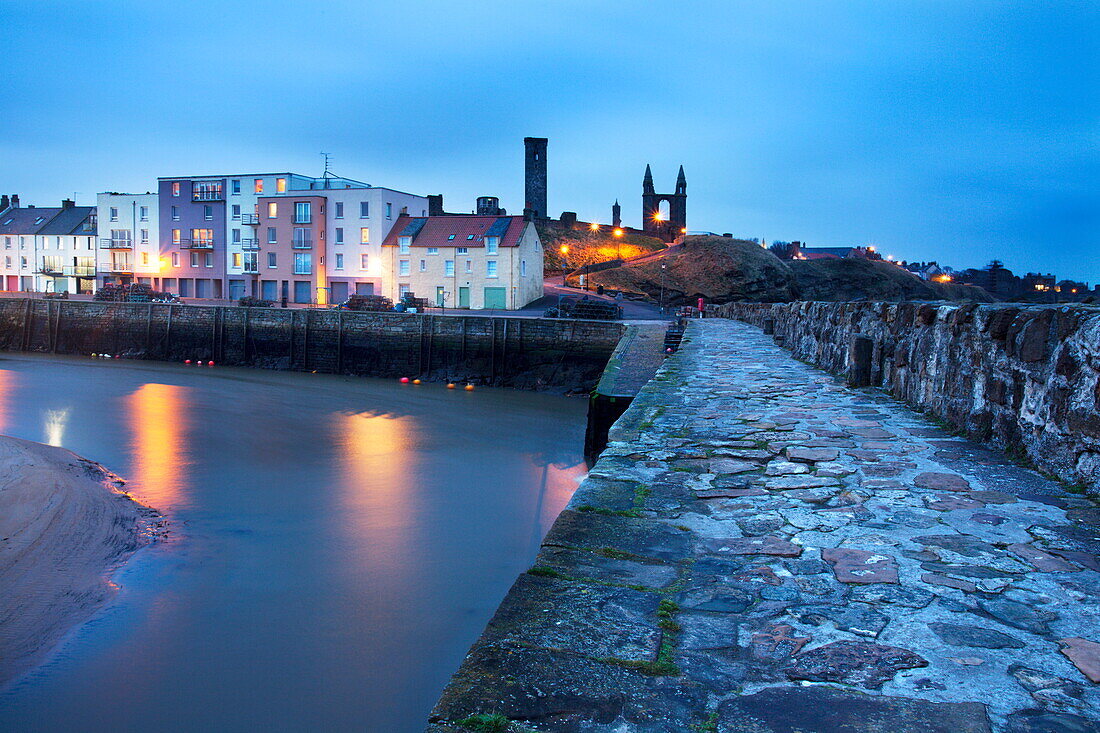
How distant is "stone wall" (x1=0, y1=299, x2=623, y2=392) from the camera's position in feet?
110

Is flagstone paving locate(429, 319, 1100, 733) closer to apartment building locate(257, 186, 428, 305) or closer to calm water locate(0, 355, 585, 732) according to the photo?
calm water locate(0, 355, 585, 732)

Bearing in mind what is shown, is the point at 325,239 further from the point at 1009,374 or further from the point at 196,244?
the point at 1009,374

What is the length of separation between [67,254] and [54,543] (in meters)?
68.5

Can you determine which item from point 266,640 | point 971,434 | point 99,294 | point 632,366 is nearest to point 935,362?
point 971,434

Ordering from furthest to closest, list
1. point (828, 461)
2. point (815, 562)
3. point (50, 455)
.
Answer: point (50, 455)
point (828, 461)
point (815, 562)

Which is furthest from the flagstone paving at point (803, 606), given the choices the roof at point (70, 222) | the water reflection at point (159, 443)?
the roof at point (70, 222)

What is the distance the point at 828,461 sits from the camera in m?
5.30

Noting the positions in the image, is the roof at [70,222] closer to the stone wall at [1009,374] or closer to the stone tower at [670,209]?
the stone tower at [670,209]

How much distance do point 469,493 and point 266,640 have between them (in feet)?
22.7

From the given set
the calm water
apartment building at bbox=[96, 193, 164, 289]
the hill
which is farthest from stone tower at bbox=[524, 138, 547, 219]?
the calm water

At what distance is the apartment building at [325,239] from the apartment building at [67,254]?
1998cm

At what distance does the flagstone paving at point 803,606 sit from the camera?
230 centimetres

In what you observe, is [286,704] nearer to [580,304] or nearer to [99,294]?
[580,304]

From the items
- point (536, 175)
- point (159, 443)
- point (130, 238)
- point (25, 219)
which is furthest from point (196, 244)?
point (159, 443)
